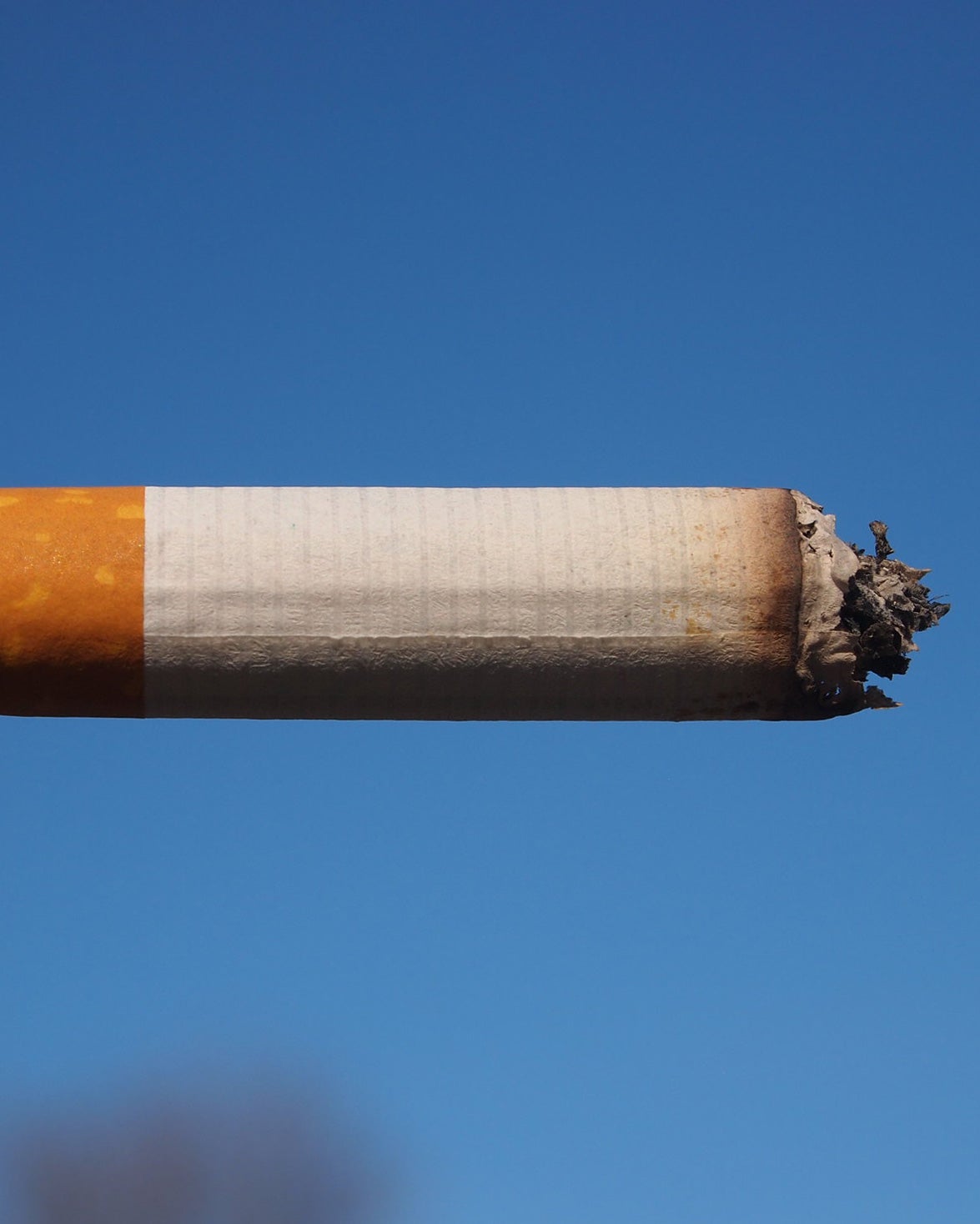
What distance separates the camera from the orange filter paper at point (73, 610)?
5453mm

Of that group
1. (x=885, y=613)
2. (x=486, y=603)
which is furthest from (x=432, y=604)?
(x=885, y=613)

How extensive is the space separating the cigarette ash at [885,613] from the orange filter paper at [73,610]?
2131 mm

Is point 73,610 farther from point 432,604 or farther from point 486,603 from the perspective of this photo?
point 486,603

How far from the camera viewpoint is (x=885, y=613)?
18.5ft

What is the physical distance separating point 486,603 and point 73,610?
1.20 meters

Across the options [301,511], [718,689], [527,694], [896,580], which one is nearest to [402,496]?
[301,511]

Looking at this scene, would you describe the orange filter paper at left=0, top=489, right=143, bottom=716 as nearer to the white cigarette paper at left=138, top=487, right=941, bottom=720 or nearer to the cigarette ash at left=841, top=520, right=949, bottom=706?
the white cigarette paper at left=138, top=487, right=941, bottom=720

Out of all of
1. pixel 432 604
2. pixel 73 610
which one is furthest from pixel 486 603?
pixel 73 610

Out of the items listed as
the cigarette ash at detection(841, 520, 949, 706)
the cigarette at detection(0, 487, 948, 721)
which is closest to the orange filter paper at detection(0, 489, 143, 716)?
the cigarette at detection(0, 487, 948, 721)

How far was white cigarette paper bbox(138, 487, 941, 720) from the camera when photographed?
5.51 metres

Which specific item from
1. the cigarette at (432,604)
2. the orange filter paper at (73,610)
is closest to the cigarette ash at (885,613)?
the cigarette at (432,604)

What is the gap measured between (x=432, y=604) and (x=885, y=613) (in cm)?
136

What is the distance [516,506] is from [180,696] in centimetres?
115

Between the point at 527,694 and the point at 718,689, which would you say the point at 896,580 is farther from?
the point at 527,694
